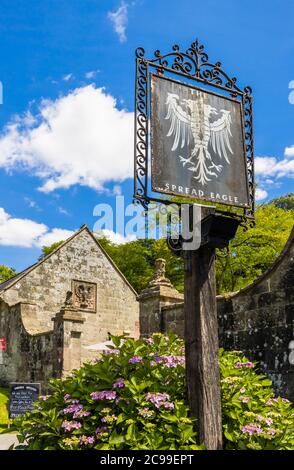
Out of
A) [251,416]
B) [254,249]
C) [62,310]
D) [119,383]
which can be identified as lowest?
[251,416]

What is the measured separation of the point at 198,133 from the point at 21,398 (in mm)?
Result: 7251

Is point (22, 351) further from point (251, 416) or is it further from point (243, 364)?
point (251, 416)

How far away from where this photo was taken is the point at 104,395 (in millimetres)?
4211

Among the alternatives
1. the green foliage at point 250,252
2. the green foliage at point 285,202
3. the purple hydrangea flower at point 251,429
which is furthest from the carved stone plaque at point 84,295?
the green foliage at point 285,202

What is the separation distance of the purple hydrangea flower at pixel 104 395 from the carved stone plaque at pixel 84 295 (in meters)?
18.5

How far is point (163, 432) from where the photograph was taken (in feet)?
13.0

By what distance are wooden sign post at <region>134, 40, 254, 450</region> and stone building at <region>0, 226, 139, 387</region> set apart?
961cm

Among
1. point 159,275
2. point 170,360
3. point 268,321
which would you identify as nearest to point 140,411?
point 170,360

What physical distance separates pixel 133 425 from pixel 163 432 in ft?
0.84

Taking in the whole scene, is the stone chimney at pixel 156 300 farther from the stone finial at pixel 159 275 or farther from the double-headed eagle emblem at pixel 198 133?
the double-headed eagle emblem at pixel 198 133

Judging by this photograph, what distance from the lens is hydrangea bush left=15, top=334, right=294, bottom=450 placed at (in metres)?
3.96

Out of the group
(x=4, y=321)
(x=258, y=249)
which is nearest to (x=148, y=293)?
(x=4, y=321)

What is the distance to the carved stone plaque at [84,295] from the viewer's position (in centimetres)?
2272

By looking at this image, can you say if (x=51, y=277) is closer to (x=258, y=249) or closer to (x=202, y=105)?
(x=258, y=249)
